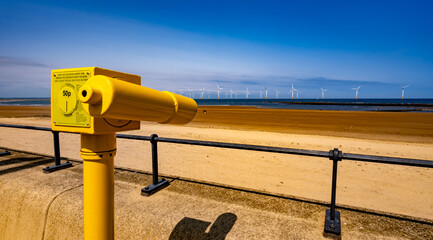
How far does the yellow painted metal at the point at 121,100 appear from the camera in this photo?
0.80m

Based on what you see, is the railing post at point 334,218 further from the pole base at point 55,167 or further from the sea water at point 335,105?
the sea water at point 335,105

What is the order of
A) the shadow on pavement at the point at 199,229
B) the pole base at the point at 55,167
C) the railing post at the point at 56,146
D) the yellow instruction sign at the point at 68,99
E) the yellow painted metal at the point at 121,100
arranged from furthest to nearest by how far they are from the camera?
the railing post at the point at 56,146 → the pole base at the point at 55,167 → the shadow on pavement at the point at 199,229 → the yellow instruction sign at the point at 68,99 → the yellow painted metal at the point at 121,100

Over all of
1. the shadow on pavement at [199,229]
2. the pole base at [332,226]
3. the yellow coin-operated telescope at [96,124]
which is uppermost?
the yellow coin-operated telescope at [96,124]

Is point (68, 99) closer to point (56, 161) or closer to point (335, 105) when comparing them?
point (56, 161)

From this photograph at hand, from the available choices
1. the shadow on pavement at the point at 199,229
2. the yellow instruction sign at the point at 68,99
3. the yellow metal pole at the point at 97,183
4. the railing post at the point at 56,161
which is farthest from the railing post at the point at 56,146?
the yellow metal pole at the point at 97,183

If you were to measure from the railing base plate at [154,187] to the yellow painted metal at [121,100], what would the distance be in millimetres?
1944

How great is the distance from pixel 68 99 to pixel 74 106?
0.21 feet

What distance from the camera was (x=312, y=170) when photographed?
7316mm

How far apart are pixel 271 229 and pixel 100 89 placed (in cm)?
185

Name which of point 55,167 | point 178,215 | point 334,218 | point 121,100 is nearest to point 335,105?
point 334,218

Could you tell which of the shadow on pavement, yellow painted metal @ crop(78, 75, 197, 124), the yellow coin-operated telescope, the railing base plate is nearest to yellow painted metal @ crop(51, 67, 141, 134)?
the yellow coin-operated telescope

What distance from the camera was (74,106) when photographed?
1.20 meters

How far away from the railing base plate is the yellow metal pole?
1547 millimetres

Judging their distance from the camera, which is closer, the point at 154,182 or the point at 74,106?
the point at 74,106
